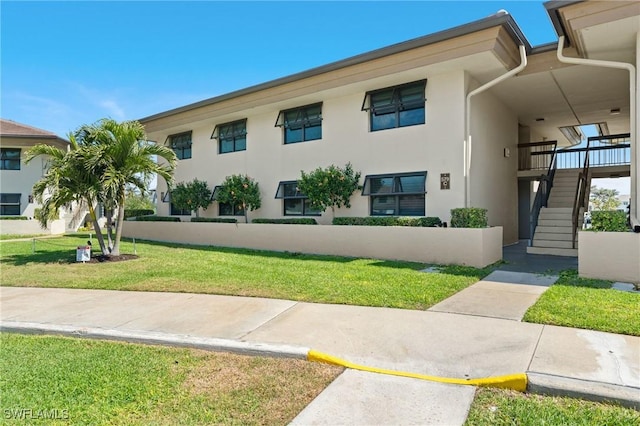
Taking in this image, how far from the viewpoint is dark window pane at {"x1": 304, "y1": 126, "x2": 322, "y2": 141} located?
14.8 meters

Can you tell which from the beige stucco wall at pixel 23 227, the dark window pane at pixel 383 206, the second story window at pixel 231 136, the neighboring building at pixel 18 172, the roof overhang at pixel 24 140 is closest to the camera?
the dark window pane at pixel 383 206

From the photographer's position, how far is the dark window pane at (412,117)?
40.2 ft

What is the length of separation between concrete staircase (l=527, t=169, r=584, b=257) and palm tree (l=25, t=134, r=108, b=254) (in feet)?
46.0

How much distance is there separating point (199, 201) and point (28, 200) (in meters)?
14.7

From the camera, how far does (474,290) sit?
291 inches

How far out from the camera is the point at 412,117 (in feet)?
40.9

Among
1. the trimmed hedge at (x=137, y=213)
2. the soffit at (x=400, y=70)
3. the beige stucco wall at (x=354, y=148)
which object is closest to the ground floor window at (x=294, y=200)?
the beige stucco wall at (x=354, y=148)

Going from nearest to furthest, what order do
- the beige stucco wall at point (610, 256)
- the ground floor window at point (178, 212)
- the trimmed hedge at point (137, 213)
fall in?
1. the beige stucco wall at point (610, 256)
2. the ground floor window at point (178, 212)
3. the trimmed hedge at point (137, 213)

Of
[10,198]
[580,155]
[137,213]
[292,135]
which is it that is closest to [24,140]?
[10,198]

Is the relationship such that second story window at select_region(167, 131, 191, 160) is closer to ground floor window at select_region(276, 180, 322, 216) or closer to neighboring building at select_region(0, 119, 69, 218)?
ground floor window at select_region(276, 180, 322, 216)

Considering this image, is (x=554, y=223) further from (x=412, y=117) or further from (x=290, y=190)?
(x=290, y=190)

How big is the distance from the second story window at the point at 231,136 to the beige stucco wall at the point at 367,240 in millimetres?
3794

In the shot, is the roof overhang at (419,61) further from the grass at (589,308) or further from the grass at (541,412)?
the grass at (541,412)

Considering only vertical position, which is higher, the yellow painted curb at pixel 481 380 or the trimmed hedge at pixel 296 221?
the trimmed hedge at pixel 296 221
